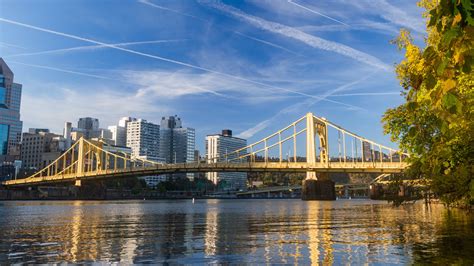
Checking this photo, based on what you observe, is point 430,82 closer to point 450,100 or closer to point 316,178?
point 450,100

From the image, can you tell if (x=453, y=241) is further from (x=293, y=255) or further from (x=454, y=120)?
(x=454, y=120)

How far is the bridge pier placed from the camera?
410 ft

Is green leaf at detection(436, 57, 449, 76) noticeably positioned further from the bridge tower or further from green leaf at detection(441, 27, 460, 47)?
the bridge tower

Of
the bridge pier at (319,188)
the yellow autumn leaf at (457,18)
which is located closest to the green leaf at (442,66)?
the yellow autumn leaf at (457,18)

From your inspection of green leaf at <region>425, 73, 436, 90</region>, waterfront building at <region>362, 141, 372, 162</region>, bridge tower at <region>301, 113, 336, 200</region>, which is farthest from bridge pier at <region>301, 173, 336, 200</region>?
green leaf at <region>425, 73, 436, 90</region>

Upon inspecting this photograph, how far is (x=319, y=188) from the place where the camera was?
126 m

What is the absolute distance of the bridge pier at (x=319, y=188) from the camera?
125 m

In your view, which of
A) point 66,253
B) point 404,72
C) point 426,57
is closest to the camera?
point 426,57

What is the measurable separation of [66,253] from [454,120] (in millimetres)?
16357

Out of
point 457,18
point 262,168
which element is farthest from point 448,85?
point 262,168

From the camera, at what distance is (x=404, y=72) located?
68.6ft

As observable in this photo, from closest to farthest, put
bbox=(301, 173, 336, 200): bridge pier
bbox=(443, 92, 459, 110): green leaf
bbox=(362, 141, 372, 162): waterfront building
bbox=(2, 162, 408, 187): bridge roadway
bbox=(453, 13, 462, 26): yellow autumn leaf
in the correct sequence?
bbox=(443, 92, 459, 110): green leaf
bbox=(453, 13, 462, 26): yellow autumn leaf
bbox=(2, 162, 408, 187): bridge roadway
bbox=(301, 173, 336, 200): bridge pier
bbox=(362, 141, 372, 162): waterfront building

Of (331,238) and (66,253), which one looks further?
(331,238)

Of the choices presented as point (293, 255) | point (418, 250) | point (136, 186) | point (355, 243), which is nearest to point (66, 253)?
point (293, 255)
